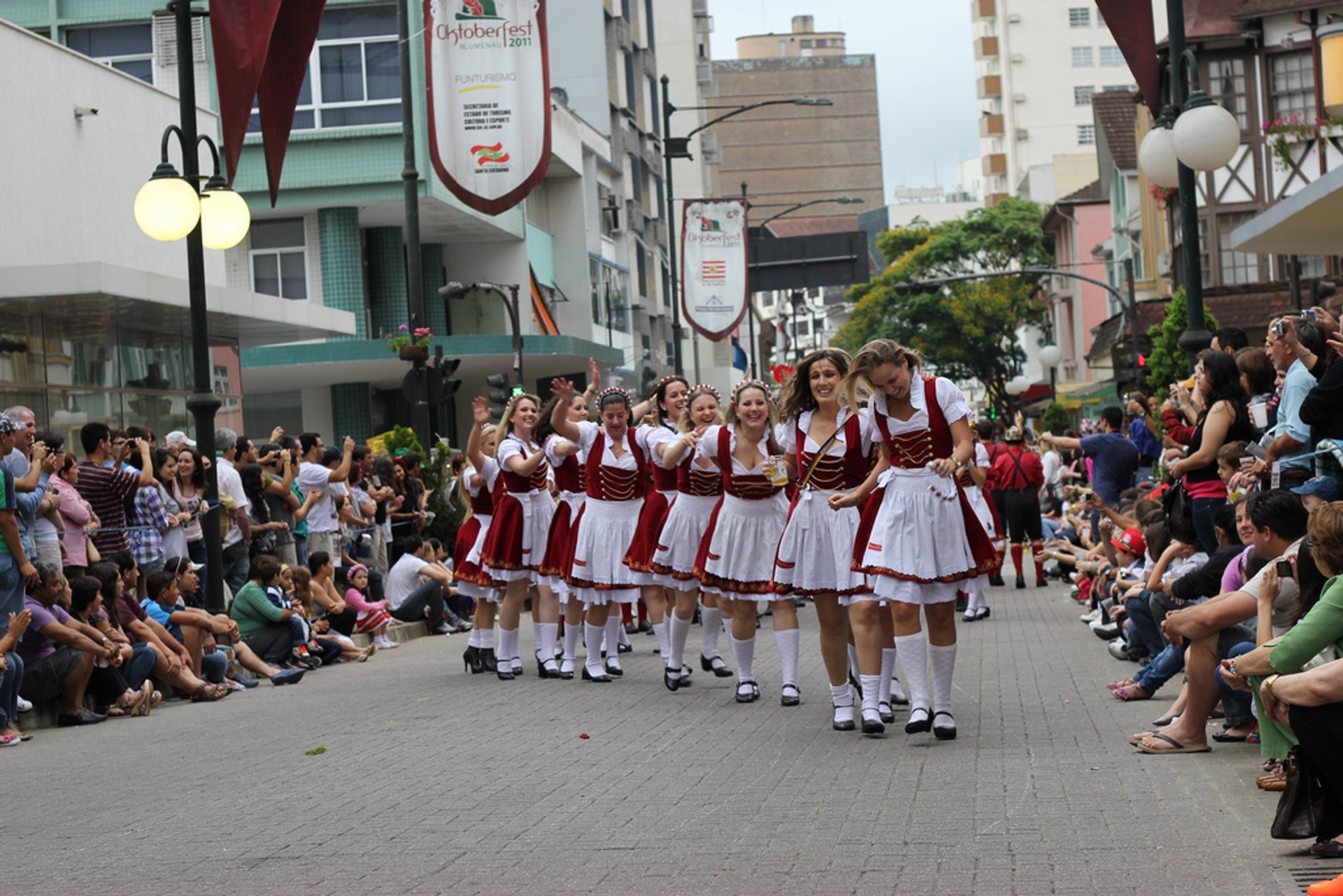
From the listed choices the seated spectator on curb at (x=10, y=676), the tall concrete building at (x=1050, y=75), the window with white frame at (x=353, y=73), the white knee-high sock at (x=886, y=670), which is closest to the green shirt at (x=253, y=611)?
the seated spectator on curb at (x=10, y=676)

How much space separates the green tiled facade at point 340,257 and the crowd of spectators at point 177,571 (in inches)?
701

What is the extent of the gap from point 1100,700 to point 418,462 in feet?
46.2

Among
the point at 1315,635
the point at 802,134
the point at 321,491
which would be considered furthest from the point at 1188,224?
the point at 802,134

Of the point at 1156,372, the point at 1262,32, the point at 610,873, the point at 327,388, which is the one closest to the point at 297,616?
the point at 610,873

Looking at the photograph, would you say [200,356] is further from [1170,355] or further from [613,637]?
[1170,355]

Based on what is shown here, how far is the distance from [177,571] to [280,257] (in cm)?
2555

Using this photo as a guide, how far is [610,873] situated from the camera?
270 inches

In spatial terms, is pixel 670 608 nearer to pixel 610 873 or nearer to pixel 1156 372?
pixel 610 873

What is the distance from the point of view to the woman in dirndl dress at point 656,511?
13.8m

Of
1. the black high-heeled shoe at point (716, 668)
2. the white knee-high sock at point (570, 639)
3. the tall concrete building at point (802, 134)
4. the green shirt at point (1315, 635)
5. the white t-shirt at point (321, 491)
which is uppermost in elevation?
the tall concrete building at point (802, 134)

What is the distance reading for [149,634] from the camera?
14.2 meters

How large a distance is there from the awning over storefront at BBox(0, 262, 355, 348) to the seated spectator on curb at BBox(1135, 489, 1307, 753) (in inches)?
504

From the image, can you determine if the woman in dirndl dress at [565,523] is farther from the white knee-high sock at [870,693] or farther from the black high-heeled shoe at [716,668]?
the white knee-high sock at [870,693]

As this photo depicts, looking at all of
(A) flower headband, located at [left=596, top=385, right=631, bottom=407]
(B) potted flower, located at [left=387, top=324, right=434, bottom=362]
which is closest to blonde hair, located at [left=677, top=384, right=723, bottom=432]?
(A) flower headband, located at [left=596, top=385, right=631, bottom=407]
